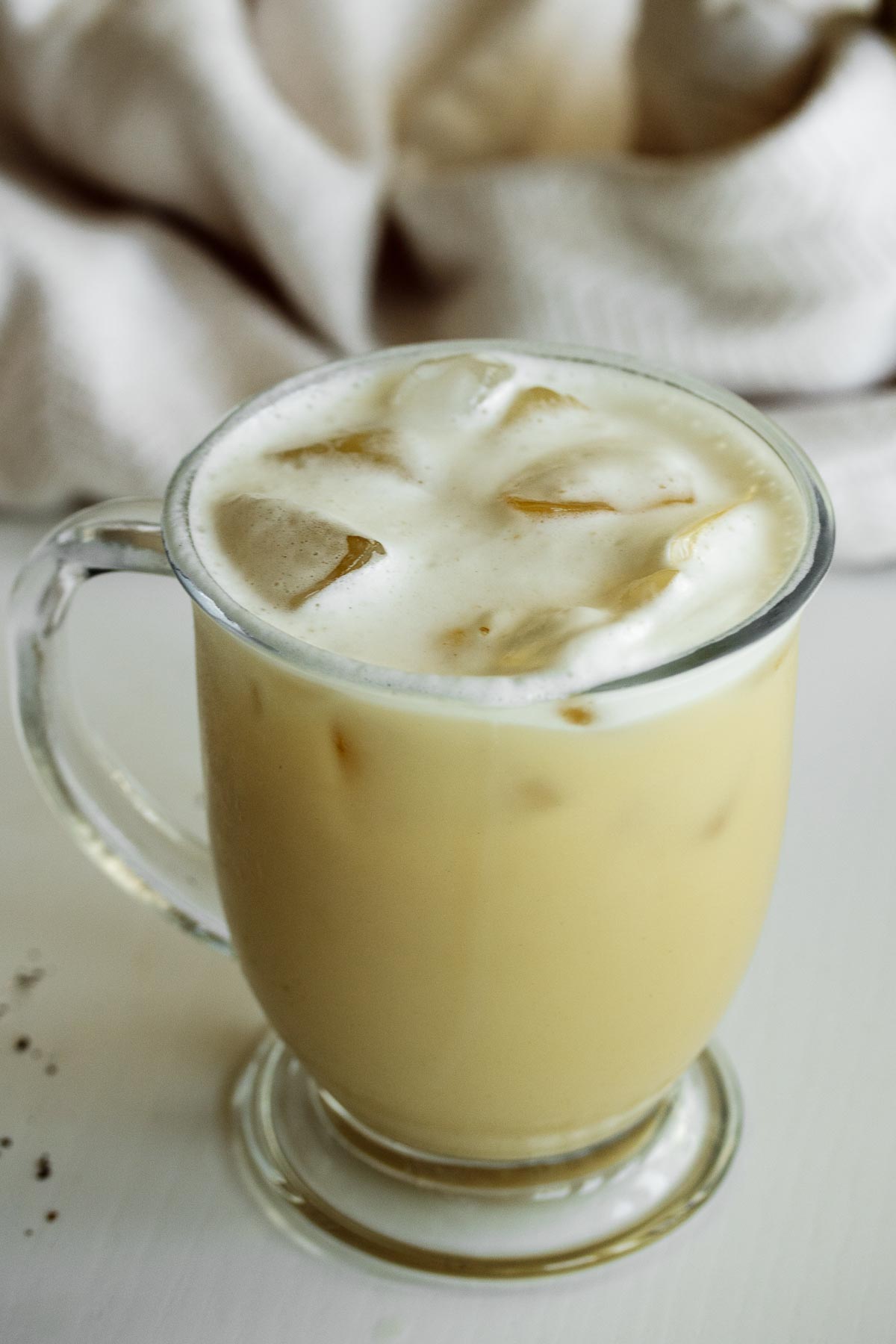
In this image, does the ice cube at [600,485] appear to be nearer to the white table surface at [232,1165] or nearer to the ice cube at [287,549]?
the ice cube at [287,549]

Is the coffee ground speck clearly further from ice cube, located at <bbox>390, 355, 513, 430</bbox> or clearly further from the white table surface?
ice cube, located at <bbox>390, 355, 513, 430</bbox>

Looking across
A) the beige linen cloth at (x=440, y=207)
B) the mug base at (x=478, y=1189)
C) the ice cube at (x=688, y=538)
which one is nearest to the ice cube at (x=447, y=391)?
the ice cube at (x=688, y=538)

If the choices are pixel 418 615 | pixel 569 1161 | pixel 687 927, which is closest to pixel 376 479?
pixel 418 615

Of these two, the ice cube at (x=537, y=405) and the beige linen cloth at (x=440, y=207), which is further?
the beige linen cloth at (x=440, y=207)

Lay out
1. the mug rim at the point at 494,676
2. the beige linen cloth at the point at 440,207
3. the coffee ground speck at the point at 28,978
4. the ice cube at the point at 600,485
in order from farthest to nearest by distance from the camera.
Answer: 1. the beige linen cloth at the point at 440,207
2. the coffee ground speck at the point at 28,978
3. the ice cube at the point at 600,485
4. the mug rim at the point at 494,676

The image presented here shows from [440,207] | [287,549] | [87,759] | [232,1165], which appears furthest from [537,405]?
[440,207]

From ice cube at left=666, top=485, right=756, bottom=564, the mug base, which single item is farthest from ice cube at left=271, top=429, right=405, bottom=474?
the mug base

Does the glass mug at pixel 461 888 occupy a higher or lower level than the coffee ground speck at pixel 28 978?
higher

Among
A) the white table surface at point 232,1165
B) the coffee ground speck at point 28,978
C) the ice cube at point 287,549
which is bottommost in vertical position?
the coffee ground speck at point 28,978
